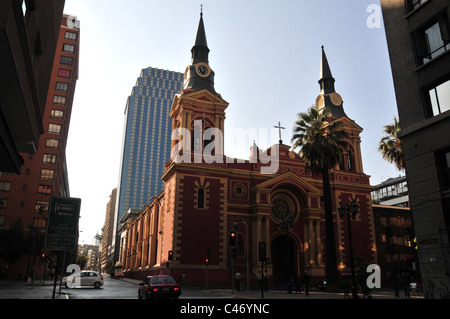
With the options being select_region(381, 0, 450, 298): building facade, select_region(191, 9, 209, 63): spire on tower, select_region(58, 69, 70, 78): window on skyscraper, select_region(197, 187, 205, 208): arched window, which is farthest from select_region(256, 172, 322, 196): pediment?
select_region(58, 69, 70, 78): window on skyscraper

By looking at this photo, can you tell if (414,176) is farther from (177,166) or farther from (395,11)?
(177,166)

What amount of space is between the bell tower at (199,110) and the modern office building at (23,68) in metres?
21.8

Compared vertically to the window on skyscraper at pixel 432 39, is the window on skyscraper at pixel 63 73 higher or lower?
higher

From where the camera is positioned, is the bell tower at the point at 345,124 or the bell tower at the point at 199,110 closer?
the bell tower at the point at 199,110

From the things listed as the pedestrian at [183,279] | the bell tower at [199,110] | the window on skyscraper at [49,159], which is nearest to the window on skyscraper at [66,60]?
the window on skyscraper at [49,159]

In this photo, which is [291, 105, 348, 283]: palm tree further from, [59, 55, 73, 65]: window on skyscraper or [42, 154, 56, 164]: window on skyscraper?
[59, 55, 73, 65]: window on skyscraper

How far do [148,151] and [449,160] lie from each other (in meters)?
156

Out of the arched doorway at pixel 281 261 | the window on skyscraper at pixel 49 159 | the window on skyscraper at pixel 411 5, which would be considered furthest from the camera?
the window on skyscraper at pixel 49 159

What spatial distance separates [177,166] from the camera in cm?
3750

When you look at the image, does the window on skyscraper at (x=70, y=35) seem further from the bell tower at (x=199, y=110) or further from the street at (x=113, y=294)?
the street at (x=113, y=294)

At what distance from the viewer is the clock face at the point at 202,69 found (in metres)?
43.7

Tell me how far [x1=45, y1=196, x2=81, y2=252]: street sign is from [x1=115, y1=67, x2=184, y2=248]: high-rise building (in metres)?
146

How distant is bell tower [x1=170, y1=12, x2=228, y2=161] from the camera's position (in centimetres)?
4041

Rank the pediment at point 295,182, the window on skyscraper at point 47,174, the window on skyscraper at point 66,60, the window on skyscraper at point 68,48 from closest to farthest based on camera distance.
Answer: the pediment at point 295,182
the window on skyscraper at point 47,174
the window on skyscraper at point 66,60
the window on skyscraper at point 68,48
